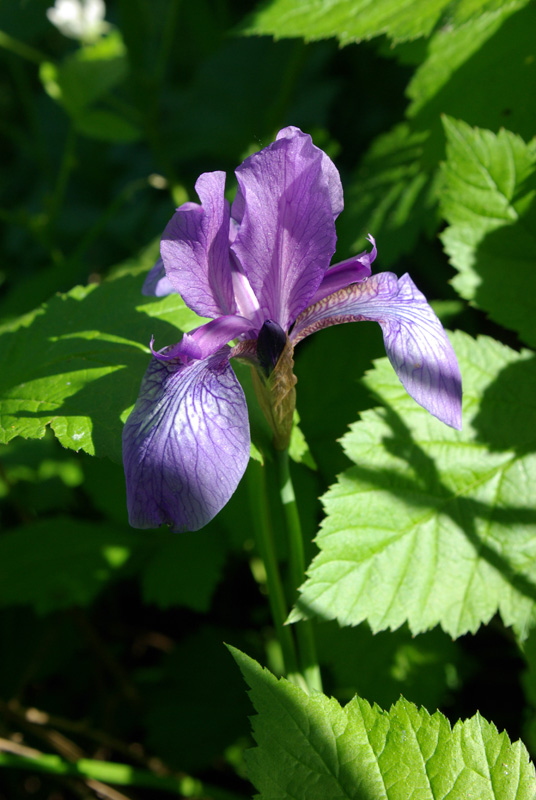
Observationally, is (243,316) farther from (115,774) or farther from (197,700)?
(197,700)

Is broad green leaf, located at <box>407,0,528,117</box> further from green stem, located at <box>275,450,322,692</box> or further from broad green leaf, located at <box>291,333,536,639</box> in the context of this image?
green stem, located at <box>275,450,322,692</box>

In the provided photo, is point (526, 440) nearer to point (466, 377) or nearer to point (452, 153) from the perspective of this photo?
point (466, 377)

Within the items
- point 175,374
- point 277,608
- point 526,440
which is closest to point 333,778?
point 277,608

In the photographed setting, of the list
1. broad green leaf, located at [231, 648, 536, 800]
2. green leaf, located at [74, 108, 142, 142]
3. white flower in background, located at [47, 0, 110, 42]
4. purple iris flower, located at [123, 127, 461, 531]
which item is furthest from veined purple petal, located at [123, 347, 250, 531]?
white flower in background, located at [47, 0, 110, 42]

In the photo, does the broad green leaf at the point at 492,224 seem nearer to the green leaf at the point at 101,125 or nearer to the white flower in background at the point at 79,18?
the green leaf at the point at 101,125

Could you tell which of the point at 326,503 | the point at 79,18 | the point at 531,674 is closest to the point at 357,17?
the point at 326,503

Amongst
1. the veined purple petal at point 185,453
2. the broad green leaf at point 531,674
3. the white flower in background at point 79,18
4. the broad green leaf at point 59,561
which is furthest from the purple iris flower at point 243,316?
the white flower in background at point 79,18
